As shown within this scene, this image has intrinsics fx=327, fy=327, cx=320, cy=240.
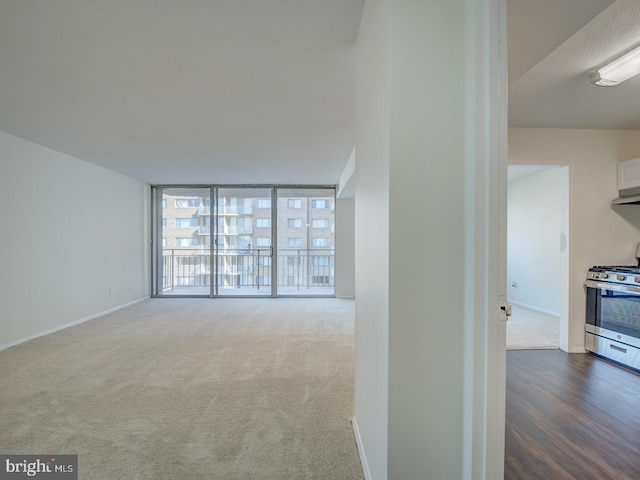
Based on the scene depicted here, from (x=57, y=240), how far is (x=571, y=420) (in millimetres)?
5958

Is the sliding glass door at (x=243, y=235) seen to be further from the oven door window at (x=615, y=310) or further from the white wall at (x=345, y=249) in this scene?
the oven door window at (x=615, y=310)

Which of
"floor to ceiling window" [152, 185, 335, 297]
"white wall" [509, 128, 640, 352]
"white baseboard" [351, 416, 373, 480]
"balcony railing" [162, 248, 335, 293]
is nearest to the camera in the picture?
"white baseboard" [351, 416, 373, 480]

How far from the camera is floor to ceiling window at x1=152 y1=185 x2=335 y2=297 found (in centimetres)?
739

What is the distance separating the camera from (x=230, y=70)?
237 cm

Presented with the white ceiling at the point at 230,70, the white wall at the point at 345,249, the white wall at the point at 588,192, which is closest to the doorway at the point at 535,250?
the white wall at the point at 588,192

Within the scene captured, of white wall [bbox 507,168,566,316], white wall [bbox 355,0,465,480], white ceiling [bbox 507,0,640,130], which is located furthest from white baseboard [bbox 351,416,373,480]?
white wall [bbox 507,168,566,316]

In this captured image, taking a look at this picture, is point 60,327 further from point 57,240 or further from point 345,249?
point 345,249

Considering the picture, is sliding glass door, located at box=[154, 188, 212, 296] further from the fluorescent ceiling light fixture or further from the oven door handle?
the fluorescent ceiling light fixture

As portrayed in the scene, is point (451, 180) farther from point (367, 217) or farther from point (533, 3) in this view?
point (533, 3)

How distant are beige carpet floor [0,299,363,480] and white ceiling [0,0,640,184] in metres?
2.45

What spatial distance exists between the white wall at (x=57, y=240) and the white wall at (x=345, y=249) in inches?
167

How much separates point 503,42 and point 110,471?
8.88 feet

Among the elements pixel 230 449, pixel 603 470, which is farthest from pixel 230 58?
pixel 603 470

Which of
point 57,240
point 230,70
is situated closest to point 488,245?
point 230,70
